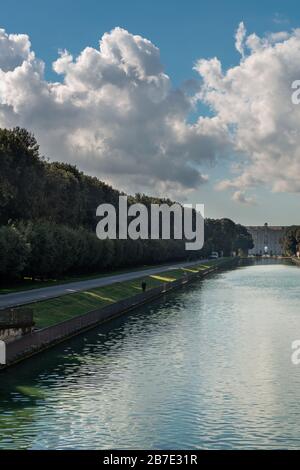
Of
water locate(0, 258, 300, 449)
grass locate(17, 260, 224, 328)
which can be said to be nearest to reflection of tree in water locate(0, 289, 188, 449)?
water locate(0, 258, 300, 449)

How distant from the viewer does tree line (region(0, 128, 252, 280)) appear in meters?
71.8

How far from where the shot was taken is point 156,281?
316 ft

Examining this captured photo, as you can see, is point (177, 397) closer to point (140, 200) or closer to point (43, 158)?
point (43, 158)

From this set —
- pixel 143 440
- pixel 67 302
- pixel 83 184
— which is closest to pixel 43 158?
pixel 83 184

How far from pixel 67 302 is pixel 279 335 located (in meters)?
16.5

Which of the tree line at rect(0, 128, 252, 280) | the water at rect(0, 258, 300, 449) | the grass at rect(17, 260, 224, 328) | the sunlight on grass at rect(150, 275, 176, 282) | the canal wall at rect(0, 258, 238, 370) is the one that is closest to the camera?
the water at rect(0, 258, 300, 449)

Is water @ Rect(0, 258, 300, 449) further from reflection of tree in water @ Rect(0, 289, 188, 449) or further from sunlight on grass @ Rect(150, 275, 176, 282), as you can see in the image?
sunlight on grass @ Rect(150, 275, 176, 282)

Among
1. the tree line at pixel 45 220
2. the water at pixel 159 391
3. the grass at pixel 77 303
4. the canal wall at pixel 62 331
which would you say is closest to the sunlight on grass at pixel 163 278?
the tree line at pixel 45 220

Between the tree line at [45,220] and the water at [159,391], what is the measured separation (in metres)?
23.6

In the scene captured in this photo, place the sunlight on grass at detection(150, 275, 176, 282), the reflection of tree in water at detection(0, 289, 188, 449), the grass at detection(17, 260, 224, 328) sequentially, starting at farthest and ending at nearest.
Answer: the sunlight on grass at detection(150, 275, 176, 282), the grass at detection(17, 260, 224, 328), the reflection of tree in water at detection(0, 289, 188, 449)

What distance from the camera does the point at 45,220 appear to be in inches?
3580

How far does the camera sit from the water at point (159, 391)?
77.6 feet

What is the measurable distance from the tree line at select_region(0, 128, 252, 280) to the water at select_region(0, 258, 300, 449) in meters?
23.6

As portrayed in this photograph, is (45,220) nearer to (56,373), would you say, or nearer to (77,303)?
(77,303)
